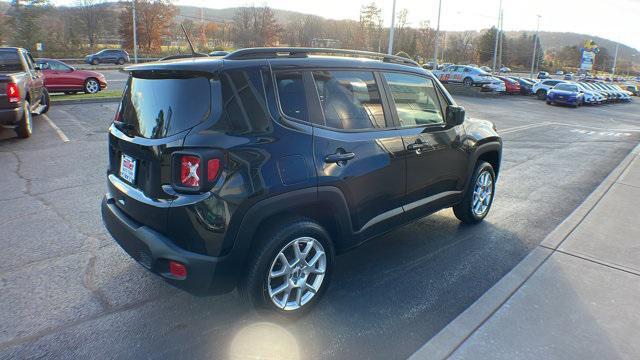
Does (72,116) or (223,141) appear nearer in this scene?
(223,141)

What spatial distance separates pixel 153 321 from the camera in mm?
3102

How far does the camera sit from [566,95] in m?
29.0

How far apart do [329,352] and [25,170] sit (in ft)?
20.3

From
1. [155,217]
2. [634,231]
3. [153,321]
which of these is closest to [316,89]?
[155,217]

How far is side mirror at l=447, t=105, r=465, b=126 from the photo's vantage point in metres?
4.32

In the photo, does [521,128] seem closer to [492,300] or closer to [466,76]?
[492,300]

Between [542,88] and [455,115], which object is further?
[542,88]

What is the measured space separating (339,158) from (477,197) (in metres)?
2.60

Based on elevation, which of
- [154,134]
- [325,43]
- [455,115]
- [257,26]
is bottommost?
[154,134]

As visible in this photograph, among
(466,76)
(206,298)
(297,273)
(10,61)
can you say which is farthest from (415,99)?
(466,76)

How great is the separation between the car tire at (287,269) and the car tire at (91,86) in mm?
17516

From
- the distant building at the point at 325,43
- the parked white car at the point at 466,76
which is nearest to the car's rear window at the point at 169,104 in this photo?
the parked white car at the point at 466,76

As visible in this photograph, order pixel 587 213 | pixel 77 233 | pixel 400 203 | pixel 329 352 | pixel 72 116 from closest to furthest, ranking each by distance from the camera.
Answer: pixel 329 352 → pixel 400 203 → pixel 77 233 → pixel 587 213 → pixel 72 116

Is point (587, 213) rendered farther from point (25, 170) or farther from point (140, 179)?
point (25, 170)
